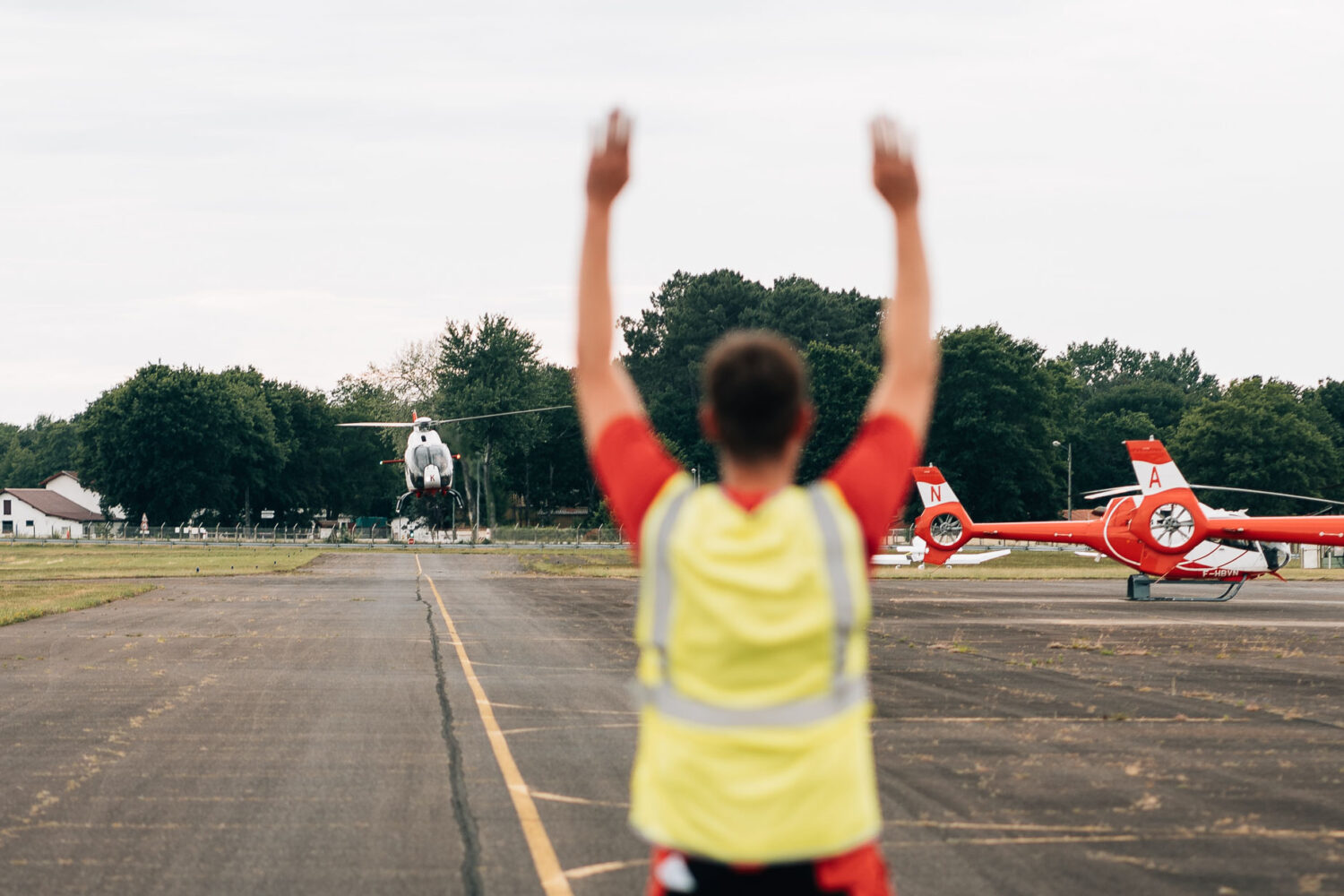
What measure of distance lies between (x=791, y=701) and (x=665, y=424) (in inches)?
4583

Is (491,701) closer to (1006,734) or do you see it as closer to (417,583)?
(1006,734)

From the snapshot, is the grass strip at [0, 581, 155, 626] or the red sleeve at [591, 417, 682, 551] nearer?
the red sleeve at [591, 417, 682, 551]

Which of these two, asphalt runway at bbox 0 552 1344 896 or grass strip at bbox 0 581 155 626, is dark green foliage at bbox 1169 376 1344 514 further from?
asphalt runway at bbox 0 552 1344 896

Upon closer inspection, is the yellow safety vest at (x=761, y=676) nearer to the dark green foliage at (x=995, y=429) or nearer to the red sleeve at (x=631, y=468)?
the red sleeve at (x=631, y=468)

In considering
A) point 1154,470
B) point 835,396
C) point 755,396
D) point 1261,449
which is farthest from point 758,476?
point 1261,449

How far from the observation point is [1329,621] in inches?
1178

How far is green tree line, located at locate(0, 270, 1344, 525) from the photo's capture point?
100 meters

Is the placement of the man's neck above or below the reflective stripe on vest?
above

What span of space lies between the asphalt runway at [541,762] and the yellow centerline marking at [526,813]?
0.03m

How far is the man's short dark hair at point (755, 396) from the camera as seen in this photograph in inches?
108

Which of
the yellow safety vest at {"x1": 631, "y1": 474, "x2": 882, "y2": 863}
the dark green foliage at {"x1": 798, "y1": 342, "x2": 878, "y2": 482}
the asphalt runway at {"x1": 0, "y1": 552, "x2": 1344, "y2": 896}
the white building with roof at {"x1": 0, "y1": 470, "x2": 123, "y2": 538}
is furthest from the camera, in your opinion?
the white building with roof at {"x1": 0, "y1": 470, "x2": 123, "y2": 538}

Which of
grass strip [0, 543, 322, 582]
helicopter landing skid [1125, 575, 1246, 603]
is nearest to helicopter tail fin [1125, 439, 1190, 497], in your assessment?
helicopter landing skid [1125, 575, 1246, 603]

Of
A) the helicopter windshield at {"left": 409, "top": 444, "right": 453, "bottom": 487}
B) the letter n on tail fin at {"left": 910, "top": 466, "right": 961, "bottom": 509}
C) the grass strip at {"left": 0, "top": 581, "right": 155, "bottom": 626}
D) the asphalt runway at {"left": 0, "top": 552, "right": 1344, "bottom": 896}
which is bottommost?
the asphalt runway at {"left": 0, "top": 552, "right": 1344, "bottom": 896}

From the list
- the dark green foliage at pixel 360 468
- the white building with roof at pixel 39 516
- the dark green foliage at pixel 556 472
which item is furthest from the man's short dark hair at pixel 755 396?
the white building with roof at pixel 39 516
